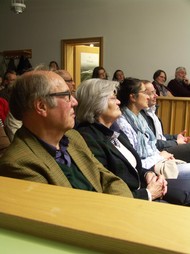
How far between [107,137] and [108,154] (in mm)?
121

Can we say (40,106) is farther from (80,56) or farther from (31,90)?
(80,56)

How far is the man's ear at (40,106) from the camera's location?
1.19m

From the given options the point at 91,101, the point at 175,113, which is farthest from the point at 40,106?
the point at 175,113

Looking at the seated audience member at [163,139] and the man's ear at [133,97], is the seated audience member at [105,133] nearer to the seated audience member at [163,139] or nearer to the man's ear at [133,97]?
the man's ear at [133,97]

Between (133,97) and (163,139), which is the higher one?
(133,97)

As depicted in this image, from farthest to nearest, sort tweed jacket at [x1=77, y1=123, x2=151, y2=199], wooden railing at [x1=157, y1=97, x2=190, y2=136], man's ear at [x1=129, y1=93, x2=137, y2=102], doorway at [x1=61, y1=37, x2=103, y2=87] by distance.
Result: doorway at [x1=61, y1=37, x2=103, y2=87]
wooden railing at [x1=157, y1=97, x2=190, y2=136]
man's ear at [x1=129, y1=93, x2=137, y2=102]
tweed jacket at [x1=77, y1=123, x2=151, y2=199]

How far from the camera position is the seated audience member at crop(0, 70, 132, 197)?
1066 millimetres

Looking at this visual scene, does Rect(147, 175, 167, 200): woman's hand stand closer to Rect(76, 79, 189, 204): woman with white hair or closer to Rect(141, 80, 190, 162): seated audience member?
Rect(76, 79, 189, 204): woman with white hair

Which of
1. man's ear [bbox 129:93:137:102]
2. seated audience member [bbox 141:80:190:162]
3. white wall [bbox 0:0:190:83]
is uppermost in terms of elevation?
white wall [bbox 0:0:190:83]

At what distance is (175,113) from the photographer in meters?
3.94

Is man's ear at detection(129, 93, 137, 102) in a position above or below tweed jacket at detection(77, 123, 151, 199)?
above

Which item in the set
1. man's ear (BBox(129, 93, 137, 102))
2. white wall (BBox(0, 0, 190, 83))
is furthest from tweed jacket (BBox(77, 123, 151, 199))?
white wall (BBox(0, 0, 190, 83))

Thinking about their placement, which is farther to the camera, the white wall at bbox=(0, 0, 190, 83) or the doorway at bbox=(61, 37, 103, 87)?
the doorway at bbox=(61, 37, 103, 87)

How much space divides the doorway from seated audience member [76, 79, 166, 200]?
4.84 meters
